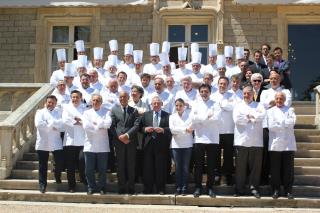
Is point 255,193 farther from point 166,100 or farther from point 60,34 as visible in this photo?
point 60,34

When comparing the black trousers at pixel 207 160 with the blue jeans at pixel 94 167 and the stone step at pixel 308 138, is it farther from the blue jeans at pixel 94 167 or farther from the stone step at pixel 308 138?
the stone step at pixel 308 138

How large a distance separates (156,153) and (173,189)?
0.71 m

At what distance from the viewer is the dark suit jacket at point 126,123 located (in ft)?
25.0

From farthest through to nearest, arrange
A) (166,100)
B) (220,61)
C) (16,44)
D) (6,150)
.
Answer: (16,44) < (220,61) < (166,100) < (6,150)

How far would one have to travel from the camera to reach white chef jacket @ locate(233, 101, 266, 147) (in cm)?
741

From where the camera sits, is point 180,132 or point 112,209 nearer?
point 112,209

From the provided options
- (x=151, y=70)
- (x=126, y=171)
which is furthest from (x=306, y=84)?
(x=126, y=171)

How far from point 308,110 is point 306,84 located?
0.96m

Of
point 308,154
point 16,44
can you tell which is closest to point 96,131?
point 308,154

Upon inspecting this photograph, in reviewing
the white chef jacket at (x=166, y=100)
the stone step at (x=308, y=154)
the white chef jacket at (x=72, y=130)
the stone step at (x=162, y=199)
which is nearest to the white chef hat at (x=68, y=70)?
the white chef jacket at (x=72, y=130)

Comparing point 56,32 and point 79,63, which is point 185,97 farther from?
point 56,32

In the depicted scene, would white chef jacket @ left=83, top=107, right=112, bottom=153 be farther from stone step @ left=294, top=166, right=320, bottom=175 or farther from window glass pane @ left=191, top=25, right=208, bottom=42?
window glass pane @ left=191, top=25, right=208, bottom=42

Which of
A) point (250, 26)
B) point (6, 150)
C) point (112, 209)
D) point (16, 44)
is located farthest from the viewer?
point (16, 44)

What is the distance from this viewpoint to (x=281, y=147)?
7.32 m
